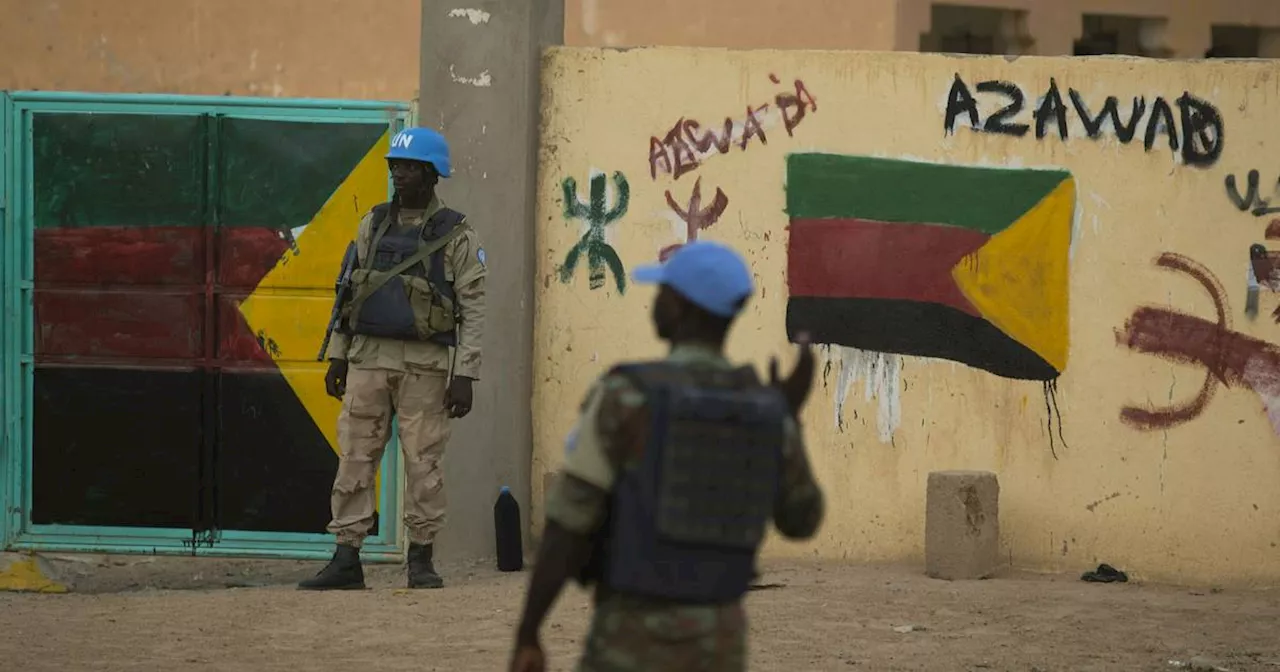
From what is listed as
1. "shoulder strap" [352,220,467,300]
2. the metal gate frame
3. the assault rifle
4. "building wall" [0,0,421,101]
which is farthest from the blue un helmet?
"building wall" [0,0,421,101]

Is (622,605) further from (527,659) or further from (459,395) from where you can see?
(459,395)

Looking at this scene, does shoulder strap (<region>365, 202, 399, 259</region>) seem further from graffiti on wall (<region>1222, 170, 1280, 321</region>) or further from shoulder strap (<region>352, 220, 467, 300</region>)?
graffiti on wall (<region>1222, 170, 1280, 321</region>)

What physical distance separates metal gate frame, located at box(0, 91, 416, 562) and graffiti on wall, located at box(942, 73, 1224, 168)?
7.47 feet

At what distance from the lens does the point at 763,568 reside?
29.9ft

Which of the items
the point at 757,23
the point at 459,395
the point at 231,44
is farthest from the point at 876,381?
the point at 231,44

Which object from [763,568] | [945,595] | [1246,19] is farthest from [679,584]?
[1246,19]

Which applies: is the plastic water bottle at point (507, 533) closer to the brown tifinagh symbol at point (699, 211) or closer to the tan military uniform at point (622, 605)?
the brown tifinagh symbol at point (699, 211)

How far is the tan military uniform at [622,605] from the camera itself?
423 cm

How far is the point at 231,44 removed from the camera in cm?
1770

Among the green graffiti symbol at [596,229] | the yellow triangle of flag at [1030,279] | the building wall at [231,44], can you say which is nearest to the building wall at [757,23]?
the building wall at [231,44]

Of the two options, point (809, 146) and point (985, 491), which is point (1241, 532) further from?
point (809, 146)

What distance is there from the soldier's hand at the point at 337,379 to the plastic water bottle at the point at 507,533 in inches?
36.9

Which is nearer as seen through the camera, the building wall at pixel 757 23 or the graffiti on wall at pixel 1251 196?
the graffiti on wall at pixel 1251 196

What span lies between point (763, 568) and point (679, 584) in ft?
16.0
